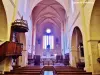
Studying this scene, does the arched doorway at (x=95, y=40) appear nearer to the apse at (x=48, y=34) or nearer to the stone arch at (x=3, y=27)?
the stone arch at (x=3, y=27)

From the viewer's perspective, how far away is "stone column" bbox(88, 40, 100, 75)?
699 centimetres

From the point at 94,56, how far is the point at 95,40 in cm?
90

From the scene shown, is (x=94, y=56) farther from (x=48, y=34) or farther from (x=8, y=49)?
(x=48, y=34)

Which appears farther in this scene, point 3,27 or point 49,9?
point 49,9

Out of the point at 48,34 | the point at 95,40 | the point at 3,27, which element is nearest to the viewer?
the point at 3,27

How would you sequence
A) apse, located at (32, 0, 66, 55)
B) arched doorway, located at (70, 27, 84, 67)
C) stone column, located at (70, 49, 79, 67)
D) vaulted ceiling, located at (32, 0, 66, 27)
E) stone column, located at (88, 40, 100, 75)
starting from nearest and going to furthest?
stone column, located at (88, 40, 100, 75) → arched doorway, located at (70, 27, 84, 67) → stone column, located at (70, 49, 79, 67) → vaulted ceiling, located at (32, 0, 66, 27) → apse, located at (32, 0, 66, 55)

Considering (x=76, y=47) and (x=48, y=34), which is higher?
(x=48, y=34)

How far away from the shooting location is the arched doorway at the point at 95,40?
7.02 m

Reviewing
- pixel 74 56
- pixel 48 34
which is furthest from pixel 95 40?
pixel 48 34

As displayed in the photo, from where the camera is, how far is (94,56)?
7223mm

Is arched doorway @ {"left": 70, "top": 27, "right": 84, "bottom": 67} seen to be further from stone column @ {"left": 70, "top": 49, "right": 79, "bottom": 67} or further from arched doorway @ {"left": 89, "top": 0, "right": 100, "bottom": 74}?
arched doorway @ {"left": 89, "top": 0, "right": 100, "bottom": 74}

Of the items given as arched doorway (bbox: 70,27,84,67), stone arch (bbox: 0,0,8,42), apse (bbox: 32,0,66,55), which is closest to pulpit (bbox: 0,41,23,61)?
stone arch (bbox: 0,0,8,42)

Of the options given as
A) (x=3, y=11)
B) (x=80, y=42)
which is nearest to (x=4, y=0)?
(x=3, y=11)

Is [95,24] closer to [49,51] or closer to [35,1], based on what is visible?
[35,1]
